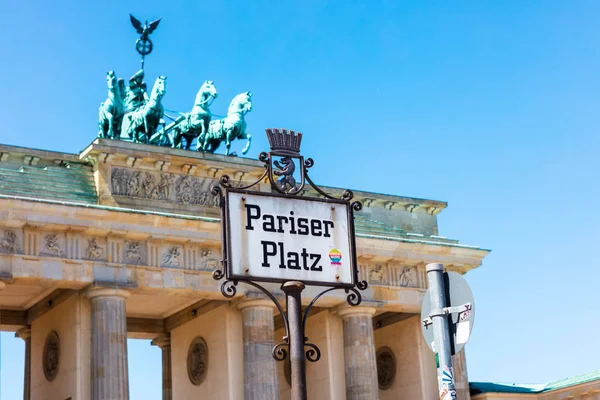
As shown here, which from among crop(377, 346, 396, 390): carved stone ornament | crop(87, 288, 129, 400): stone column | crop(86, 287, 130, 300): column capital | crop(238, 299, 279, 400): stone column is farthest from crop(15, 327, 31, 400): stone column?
crop(377, 346, 396, 390): carved stone ornament

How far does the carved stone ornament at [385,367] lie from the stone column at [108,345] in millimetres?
13126

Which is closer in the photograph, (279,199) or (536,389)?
(279,199)

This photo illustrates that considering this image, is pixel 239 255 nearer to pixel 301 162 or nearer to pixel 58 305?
pixel 301 162

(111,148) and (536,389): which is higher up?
(111,148)

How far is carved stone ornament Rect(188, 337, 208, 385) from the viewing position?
3966cm

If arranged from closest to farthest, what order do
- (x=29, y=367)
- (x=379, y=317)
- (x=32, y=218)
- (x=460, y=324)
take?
(x=460, y=324) < (x=32, y=218) < (x=29, y=367) < (x=379, y=317)

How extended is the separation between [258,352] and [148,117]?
9.55 metres

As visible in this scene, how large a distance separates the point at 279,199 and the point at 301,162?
593mm

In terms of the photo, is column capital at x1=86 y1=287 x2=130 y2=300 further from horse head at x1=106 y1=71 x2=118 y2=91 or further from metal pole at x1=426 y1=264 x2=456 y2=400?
metal pole at x1=426 y1=264 x2=456 y2=400

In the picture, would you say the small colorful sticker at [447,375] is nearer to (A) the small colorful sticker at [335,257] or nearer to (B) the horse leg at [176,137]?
(A) the small colorful sticker at [335,257]

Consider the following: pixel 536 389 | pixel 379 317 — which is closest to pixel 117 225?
pixel 379 317

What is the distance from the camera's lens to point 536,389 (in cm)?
4641

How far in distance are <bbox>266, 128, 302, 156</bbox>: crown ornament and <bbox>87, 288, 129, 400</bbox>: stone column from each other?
2608 centimetres

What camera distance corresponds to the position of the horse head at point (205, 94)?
132 feet
